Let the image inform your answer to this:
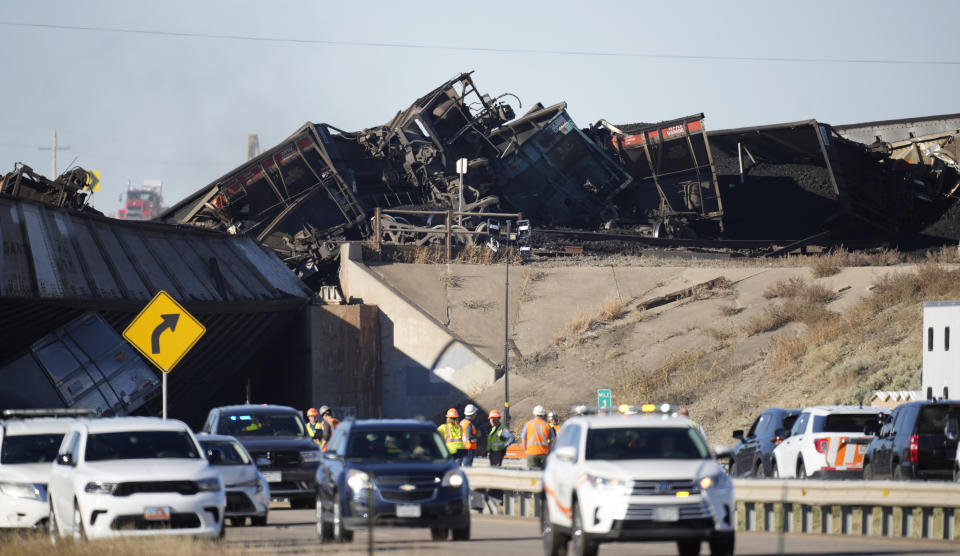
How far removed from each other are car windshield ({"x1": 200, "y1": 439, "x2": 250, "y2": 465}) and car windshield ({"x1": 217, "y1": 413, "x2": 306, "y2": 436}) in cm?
326

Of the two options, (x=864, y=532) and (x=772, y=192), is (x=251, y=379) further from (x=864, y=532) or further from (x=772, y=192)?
(x=864, y=532)

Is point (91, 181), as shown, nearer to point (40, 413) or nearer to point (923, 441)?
point (40, 413)

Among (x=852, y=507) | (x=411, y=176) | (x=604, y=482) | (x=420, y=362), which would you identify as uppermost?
(x=411, y=176)

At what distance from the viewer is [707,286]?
47.9 metres

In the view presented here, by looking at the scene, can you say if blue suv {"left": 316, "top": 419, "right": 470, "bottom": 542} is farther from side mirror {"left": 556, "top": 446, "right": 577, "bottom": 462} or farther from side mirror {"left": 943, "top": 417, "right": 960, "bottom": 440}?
side mirror {"left": 943, "top": 417, "right": 960, "bottom": 440}

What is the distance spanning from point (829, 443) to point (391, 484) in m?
9.26

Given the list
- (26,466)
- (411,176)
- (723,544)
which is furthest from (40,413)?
(411,176)

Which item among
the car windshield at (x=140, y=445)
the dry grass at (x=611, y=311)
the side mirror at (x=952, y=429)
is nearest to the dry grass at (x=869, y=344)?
the dry grass at (x=611, y=311)

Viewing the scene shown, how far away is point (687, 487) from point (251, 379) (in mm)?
34357

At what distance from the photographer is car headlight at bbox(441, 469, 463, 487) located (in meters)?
16.3

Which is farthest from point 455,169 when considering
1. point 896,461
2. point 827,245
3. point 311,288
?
point 896,461

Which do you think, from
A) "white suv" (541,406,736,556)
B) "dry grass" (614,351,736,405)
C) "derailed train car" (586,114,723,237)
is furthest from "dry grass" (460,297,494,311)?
"white suv" (541,406,736,556)

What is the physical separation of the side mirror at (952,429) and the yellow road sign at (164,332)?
12.5 m

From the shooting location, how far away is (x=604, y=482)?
43.8ft
